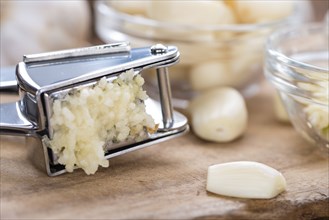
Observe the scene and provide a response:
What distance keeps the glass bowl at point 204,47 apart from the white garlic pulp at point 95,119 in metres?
0.21

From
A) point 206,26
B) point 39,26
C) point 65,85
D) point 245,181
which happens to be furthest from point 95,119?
point 39,26

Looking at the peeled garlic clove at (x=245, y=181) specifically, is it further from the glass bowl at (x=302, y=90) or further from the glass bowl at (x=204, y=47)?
the glass bowl at (x=204, y=47)

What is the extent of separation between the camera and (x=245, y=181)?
0.64m

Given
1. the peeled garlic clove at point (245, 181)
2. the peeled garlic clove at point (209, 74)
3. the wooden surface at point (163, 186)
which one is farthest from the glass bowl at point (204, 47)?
the peeled garlic clove at point (245, 181)

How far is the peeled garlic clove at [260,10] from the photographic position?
854 mm

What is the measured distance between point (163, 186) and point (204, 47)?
0.90 ft

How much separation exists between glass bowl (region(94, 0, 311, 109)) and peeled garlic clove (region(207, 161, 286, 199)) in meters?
0.24

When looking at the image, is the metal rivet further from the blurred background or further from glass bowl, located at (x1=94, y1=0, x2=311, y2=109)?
the blurred background

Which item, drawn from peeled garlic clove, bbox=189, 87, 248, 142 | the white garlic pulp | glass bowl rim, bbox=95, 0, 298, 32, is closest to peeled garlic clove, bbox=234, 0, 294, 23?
glass bowl rim, bbox=95, 0, 298, 32

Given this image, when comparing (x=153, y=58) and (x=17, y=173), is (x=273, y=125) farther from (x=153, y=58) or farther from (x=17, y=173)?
(x=17, y=173)

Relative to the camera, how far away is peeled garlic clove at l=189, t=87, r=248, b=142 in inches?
30.8

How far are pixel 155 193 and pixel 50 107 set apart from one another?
132 millimetres

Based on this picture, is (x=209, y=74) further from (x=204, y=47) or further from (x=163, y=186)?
(x=163, y=186)

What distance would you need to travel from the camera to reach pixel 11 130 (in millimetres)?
663
